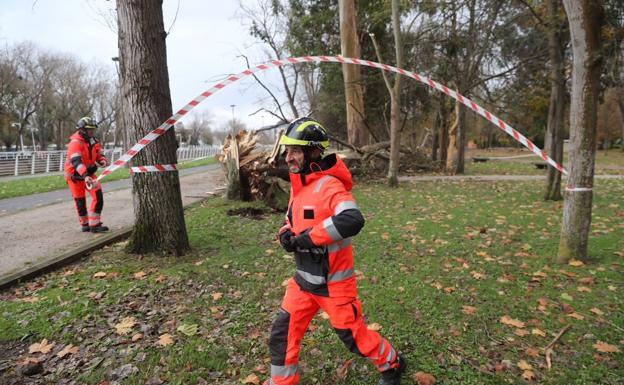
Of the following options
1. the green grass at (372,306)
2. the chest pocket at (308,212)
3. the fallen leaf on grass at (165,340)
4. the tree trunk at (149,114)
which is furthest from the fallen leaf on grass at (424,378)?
the tree trunk at (149,114)

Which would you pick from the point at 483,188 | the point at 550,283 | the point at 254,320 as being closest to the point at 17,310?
the point at 254,320

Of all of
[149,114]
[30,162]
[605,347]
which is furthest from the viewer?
[30,162]

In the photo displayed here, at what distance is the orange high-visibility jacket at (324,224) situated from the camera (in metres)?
2.43

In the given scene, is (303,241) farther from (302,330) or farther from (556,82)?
(556,82)

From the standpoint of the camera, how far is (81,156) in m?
6.68

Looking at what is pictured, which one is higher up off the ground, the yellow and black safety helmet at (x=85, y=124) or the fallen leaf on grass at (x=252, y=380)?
the yellow and black safety helmet at (x=85, y=124)

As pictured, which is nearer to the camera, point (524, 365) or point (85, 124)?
point (524, 365)

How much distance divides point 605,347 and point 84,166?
759 centimetres

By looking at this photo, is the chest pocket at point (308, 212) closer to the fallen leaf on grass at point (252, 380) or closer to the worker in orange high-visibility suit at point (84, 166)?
the fallen leaf on grass at point (252, 380)

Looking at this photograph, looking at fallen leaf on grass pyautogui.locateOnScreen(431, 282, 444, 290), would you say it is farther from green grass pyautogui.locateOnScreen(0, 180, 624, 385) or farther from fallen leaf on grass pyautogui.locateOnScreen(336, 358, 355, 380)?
fallen leaf on grass pyautogui.locateOnScreen(336, 358, 355, 380)

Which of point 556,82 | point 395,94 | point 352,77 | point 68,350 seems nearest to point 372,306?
point 68,350

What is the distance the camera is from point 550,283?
4.39m

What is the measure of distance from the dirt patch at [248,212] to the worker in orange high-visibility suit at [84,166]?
2.54m

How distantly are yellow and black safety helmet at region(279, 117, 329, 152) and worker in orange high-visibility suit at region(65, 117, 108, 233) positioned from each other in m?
5.36
